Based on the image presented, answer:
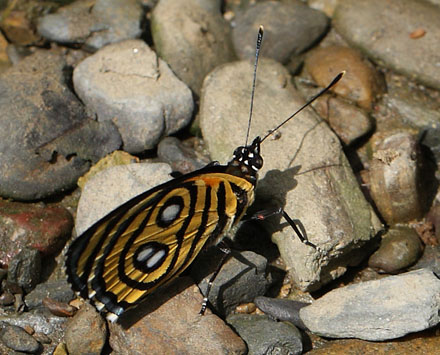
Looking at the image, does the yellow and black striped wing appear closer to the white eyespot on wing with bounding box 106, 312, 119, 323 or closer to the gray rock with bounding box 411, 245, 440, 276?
the white eyespot on wing with bounding box 106, 312, 119, 323

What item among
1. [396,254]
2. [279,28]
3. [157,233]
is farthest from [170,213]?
[279,28]

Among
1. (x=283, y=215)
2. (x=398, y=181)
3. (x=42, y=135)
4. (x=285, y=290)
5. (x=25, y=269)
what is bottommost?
(x=285, y=290)

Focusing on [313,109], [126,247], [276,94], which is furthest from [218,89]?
[126,247]

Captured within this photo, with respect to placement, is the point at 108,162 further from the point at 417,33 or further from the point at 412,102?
the point at 417,33

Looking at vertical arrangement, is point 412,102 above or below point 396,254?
above

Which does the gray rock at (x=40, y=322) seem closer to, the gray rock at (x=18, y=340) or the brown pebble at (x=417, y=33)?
the gray rock at (x=18, y=340)

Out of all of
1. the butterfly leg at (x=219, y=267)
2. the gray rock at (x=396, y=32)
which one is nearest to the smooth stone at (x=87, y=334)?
the butterfly leg at (x=219, y=267)

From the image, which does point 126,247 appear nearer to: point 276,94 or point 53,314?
point 53,314
